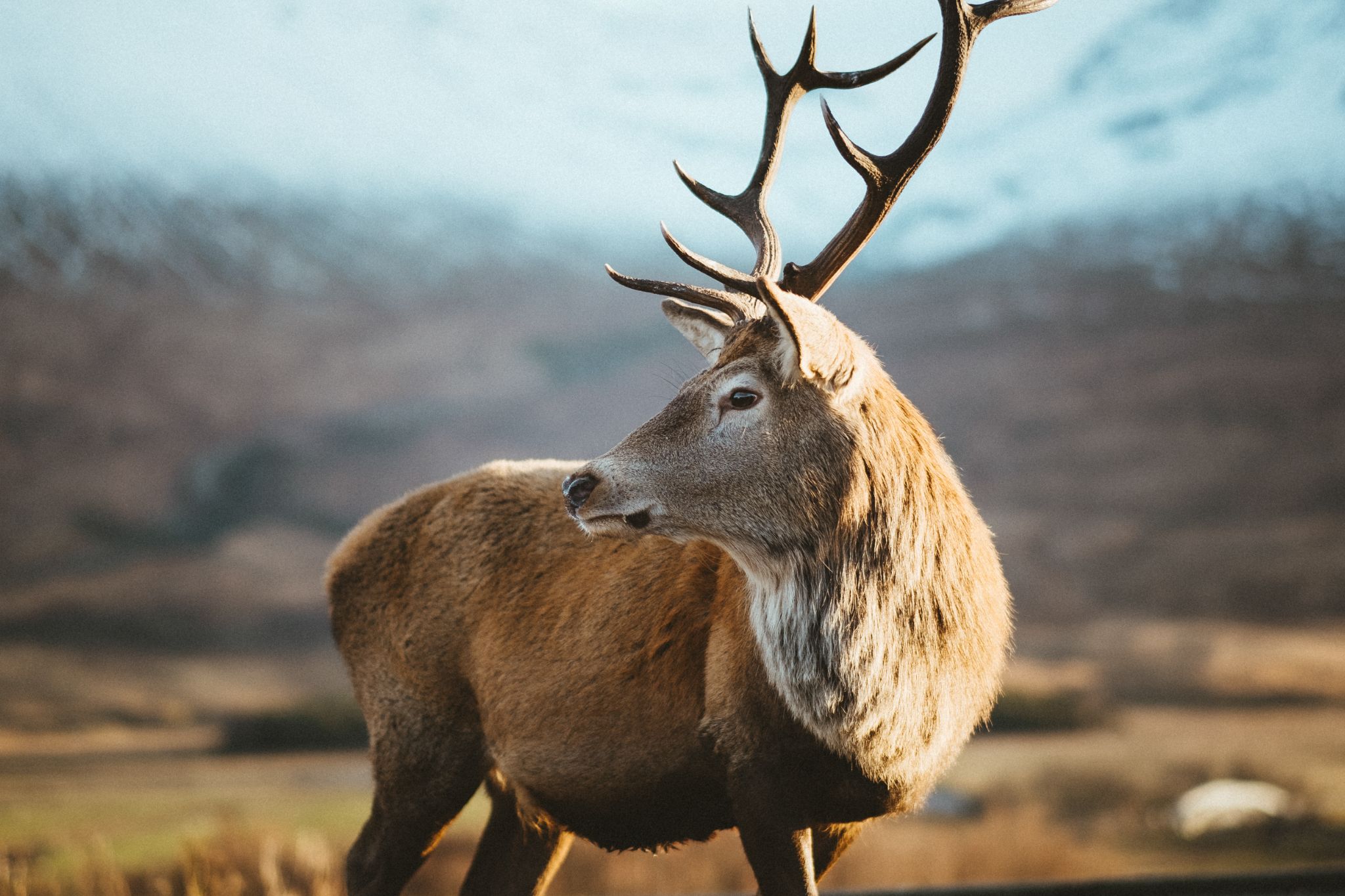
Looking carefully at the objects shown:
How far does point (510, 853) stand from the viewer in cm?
281

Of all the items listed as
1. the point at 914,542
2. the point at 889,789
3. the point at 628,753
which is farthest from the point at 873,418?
the point at 628,753

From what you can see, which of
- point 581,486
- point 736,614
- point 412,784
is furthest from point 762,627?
point 412,784

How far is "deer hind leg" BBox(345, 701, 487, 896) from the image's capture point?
2.62 meters

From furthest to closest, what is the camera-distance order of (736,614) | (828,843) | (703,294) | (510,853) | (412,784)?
1. (510,853)
2. (412,784)
3. (703,294)
4. (828,843)
5. (736,614)

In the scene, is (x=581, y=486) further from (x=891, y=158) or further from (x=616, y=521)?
(x=891, y=158)

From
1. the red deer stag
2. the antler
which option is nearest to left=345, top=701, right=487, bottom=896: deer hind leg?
the red deer stag

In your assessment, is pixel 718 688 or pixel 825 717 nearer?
pixel 825 717

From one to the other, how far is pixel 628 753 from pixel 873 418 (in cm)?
93

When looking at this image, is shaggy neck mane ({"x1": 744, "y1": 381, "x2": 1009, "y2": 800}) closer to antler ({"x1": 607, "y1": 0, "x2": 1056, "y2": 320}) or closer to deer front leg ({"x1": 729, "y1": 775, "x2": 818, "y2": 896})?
deer front leg ({"x1": 729, "y1": 775, "x2": 818, "y2": 896})

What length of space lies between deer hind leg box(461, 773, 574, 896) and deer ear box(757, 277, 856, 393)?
155 centimetres

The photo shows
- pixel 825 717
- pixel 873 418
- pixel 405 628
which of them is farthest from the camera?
pixel 405 628

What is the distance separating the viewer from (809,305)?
197 centimetres

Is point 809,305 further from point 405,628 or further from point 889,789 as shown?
point 405,628

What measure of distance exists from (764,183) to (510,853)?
2019 millimetres
